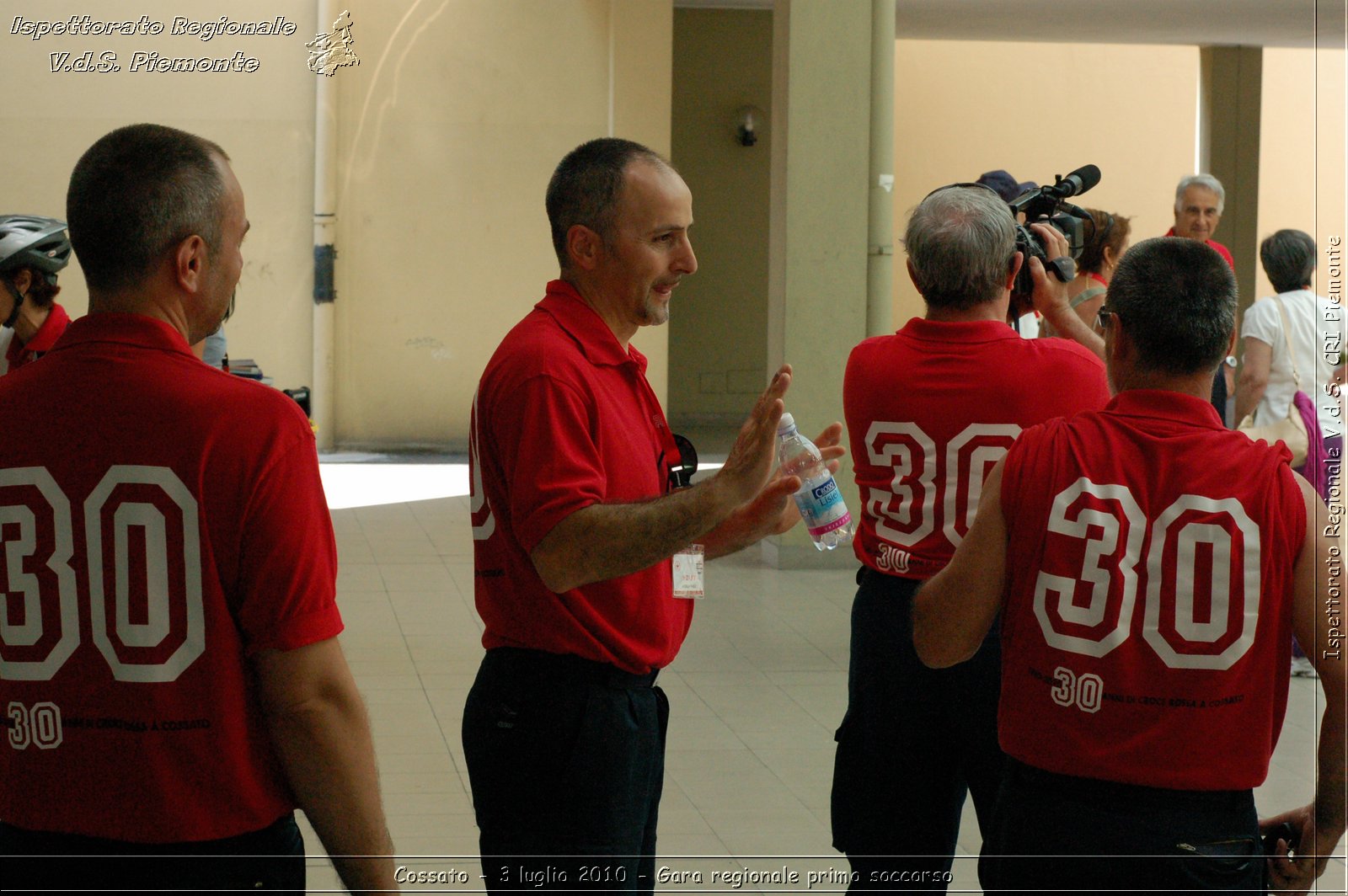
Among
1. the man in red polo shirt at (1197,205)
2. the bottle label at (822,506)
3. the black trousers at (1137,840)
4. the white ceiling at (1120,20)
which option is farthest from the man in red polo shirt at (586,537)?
the white ceiling at (1120,20)

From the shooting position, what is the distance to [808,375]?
A: 8555 mm

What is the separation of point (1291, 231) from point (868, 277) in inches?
104

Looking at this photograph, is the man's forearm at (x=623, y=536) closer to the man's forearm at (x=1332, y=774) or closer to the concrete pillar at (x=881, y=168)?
the man's forearm at (x=1332, y=774)

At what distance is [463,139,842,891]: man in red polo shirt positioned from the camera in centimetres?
224

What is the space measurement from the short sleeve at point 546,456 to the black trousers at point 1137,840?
0.86 meters

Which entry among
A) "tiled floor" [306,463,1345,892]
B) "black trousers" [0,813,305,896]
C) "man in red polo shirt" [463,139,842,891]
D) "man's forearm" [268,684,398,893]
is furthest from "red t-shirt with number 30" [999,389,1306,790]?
"tiled floor" [306,463,1345,892]

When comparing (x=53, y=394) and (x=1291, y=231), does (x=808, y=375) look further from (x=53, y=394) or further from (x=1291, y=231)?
(x=53, y=394)

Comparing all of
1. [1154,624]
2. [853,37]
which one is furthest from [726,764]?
[853,37]

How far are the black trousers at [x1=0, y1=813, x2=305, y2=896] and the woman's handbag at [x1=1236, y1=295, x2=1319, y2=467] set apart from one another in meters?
4.38

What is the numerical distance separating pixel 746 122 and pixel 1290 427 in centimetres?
1137

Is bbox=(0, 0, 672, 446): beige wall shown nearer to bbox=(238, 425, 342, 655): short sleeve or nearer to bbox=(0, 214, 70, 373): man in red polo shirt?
bbox=(0, 214, 70, 373): man in red polo shirt

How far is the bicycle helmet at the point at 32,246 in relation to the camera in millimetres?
3963

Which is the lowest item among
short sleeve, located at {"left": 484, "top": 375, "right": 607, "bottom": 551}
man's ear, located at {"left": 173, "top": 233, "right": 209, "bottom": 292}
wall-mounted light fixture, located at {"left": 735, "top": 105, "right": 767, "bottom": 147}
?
short sleeve, located at {"left": 484, "top": 375, "right": 607, "bottom": 551}

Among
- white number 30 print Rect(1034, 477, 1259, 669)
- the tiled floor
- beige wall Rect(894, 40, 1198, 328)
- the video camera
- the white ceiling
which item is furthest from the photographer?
beige wall Rect(894, 40, 1198, 328)
